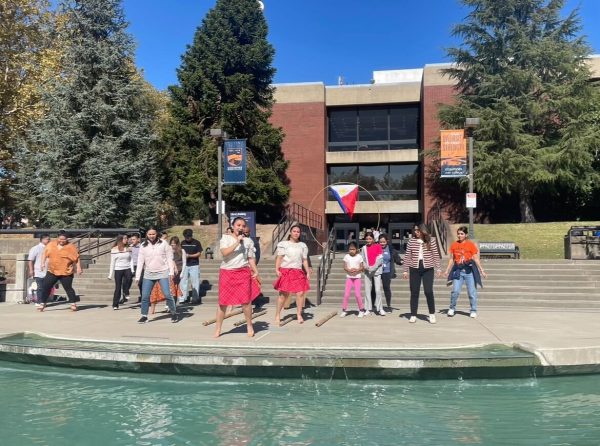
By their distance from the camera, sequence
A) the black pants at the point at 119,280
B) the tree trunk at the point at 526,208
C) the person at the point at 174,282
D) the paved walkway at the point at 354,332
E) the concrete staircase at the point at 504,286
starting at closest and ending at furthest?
the paved walkway at the point at 354,332
the person at the point at 174,282
the black pants at the point at 119,280
the concrete staircase at the point at 504,286
the tree trunk at the point at 526,208

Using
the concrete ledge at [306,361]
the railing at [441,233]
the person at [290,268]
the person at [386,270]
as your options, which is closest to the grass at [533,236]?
the railing at [441,233]

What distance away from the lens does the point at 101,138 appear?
24.6 metres

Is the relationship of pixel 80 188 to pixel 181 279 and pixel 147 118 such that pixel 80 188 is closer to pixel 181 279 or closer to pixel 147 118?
pixel 147 118

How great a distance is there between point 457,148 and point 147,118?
15674mm

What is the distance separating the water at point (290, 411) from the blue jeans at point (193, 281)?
5496 mm

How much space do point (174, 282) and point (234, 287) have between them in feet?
13.3

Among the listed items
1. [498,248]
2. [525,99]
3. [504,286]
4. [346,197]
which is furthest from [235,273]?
[525,99]

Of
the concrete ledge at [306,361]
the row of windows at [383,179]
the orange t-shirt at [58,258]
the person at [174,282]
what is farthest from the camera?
the row of windows at [383,179]

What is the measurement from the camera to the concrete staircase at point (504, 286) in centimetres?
1192

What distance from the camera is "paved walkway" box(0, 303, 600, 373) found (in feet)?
21.1

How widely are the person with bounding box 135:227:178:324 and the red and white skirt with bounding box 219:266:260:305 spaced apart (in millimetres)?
2326

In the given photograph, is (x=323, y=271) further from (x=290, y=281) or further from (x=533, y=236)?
(x=533, y=236)

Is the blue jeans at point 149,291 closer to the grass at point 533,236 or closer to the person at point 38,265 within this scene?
the person at point 38,265

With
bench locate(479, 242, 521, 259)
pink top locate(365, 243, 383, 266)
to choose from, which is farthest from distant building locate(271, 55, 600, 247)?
pink top locate(365, 243, 383, 266)
